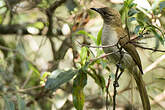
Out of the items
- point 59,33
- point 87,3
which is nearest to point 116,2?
point 87,3

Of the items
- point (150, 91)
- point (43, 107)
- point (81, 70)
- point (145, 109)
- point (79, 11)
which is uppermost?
point (79, 11)

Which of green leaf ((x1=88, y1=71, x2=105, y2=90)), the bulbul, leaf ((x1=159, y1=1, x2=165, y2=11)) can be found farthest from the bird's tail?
leaf ((x1=159, y1=1, x2=165, y2=11))

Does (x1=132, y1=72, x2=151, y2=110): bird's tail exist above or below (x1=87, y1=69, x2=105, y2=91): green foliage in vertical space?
below

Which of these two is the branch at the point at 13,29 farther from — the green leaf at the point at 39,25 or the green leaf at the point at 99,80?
the green leaf at the point at 99,80

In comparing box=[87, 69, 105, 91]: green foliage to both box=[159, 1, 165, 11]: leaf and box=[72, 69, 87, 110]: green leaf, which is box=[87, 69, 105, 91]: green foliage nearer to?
box=[72, 69, 87, 110]: green leaf

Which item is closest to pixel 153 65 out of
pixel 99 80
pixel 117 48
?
pixel 99 80

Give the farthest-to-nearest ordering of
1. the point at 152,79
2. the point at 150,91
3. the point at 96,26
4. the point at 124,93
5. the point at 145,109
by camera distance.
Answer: the point at 96,26 < the point at 124,93 < the point at 150,91 < the point at 152,79 < the point at 145,109

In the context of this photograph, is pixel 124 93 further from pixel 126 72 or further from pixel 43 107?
pixel 43 107

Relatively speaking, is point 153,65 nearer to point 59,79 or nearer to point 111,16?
point 111,16

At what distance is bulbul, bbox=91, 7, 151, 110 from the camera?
9.11ft

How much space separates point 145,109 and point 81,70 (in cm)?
65

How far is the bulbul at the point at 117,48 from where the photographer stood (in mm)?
2776

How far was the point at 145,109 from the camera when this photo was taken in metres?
2.63

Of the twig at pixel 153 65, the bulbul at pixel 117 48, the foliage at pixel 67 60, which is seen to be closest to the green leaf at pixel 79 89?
the foliage at pixel 67 60
